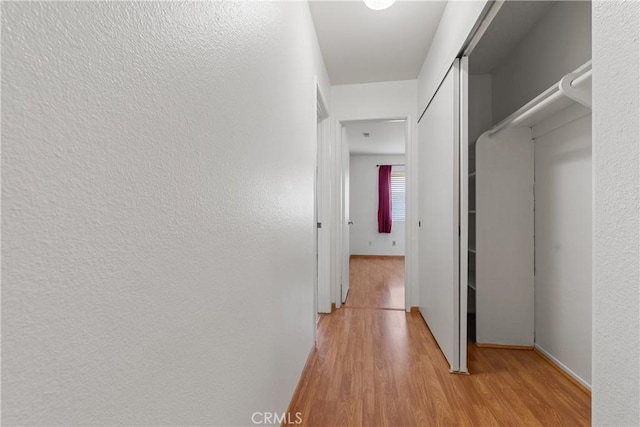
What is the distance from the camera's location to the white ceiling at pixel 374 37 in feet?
6.77

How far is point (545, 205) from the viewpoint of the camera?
82.4 inches

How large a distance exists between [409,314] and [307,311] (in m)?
1.52

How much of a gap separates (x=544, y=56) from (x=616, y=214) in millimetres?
2169

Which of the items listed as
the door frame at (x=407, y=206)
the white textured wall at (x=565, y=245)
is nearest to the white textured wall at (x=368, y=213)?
the door frame at (x=407, y=206)

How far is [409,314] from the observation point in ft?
9.86

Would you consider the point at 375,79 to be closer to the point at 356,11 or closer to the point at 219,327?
the point at 356,11

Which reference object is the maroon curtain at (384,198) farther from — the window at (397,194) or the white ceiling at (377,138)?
the white ceiling at (377,138)

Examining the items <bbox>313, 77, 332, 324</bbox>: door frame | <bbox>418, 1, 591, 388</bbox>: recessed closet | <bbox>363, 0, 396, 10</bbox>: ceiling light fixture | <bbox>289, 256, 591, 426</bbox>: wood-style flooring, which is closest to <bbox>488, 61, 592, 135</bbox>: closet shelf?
<bbox>418, 1, 591, 388</bbox>: recessed closet

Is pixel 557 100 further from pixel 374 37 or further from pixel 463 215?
pixel 374 37

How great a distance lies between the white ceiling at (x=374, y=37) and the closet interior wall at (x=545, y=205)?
536 millimetres

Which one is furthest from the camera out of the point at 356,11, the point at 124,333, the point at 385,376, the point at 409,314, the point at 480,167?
the point at 409,314

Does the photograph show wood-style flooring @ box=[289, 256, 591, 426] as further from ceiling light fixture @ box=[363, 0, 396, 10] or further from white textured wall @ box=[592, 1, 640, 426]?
ceiling light fixture @ box=[363, 0, 396, 10]

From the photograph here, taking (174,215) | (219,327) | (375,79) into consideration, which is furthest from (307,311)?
(375,79)

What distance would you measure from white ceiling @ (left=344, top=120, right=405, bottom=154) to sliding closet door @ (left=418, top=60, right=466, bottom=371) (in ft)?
5.70
